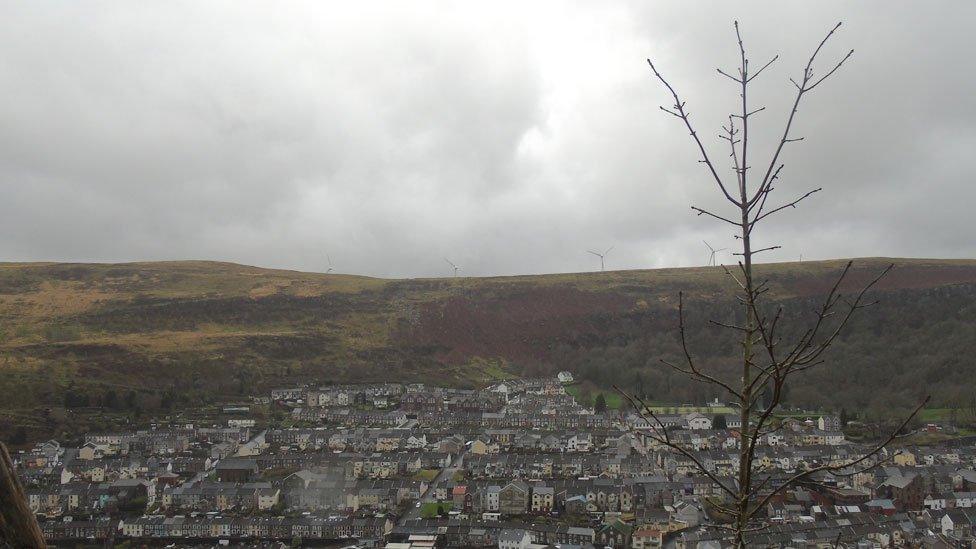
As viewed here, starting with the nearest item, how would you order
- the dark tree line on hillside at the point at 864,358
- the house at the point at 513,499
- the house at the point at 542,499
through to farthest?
the house at the point at 513,499
the house at the point at 542,499
the dark tree line on hillside at the point at 864,358

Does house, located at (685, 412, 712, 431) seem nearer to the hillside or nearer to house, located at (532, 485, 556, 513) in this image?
the hillside

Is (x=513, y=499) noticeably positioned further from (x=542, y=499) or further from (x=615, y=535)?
(x=615, y=535)

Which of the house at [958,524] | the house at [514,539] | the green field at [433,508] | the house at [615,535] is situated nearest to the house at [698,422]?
the house at [958,524]

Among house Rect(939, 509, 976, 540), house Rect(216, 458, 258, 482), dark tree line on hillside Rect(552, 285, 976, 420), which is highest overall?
dark tree line on hillside Rect(552, 285, 976, 420)

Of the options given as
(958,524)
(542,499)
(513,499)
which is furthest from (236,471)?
(958,524)

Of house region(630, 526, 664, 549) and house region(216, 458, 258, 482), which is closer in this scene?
house region(630, 526, 664, 549)

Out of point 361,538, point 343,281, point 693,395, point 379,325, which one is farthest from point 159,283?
point 361,538

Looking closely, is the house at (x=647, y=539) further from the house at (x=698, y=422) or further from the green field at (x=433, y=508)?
the house at (x=698, y=422)

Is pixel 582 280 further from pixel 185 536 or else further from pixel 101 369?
pixel 185 536

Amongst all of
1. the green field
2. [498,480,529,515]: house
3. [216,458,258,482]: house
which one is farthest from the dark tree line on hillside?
[216,458,258,482]: house
